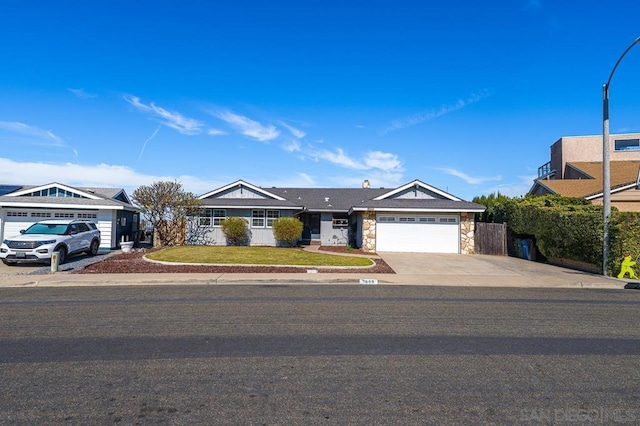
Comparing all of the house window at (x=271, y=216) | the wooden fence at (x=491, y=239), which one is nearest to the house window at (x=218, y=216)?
the house window at (x=271, y=216)

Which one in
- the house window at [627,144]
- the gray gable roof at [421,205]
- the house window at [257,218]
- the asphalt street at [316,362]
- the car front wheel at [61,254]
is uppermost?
the house window at [627,144]

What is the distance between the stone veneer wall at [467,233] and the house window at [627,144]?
84.7 feet

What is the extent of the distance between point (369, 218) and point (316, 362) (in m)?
17.9

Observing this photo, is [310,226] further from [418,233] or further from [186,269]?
[186,269]

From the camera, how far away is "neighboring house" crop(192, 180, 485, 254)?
21828 millimetres

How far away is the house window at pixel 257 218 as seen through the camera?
24.0m

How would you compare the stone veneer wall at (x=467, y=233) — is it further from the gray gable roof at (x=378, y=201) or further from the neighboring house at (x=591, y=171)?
the neighboring house at (x=591, y=171)

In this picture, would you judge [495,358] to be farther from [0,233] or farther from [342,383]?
[0,233]

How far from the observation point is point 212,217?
78.8 ft

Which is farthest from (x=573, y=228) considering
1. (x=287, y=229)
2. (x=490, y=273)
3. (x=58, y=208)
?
(x=58, y=208)

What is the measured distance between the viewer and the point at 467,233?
21672mm

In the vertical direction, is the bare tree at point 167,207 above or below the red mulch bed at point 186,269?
above

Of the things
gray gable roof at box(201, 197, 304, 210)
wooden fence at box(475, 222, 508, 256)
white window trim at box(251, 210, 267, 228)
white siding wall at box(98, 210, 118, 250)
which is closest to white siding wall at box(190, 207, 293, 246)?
white window trim at box(251, 210, 267, 228)

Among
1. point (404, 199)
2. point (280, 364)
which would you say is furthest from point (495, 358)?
point (404, 199)
